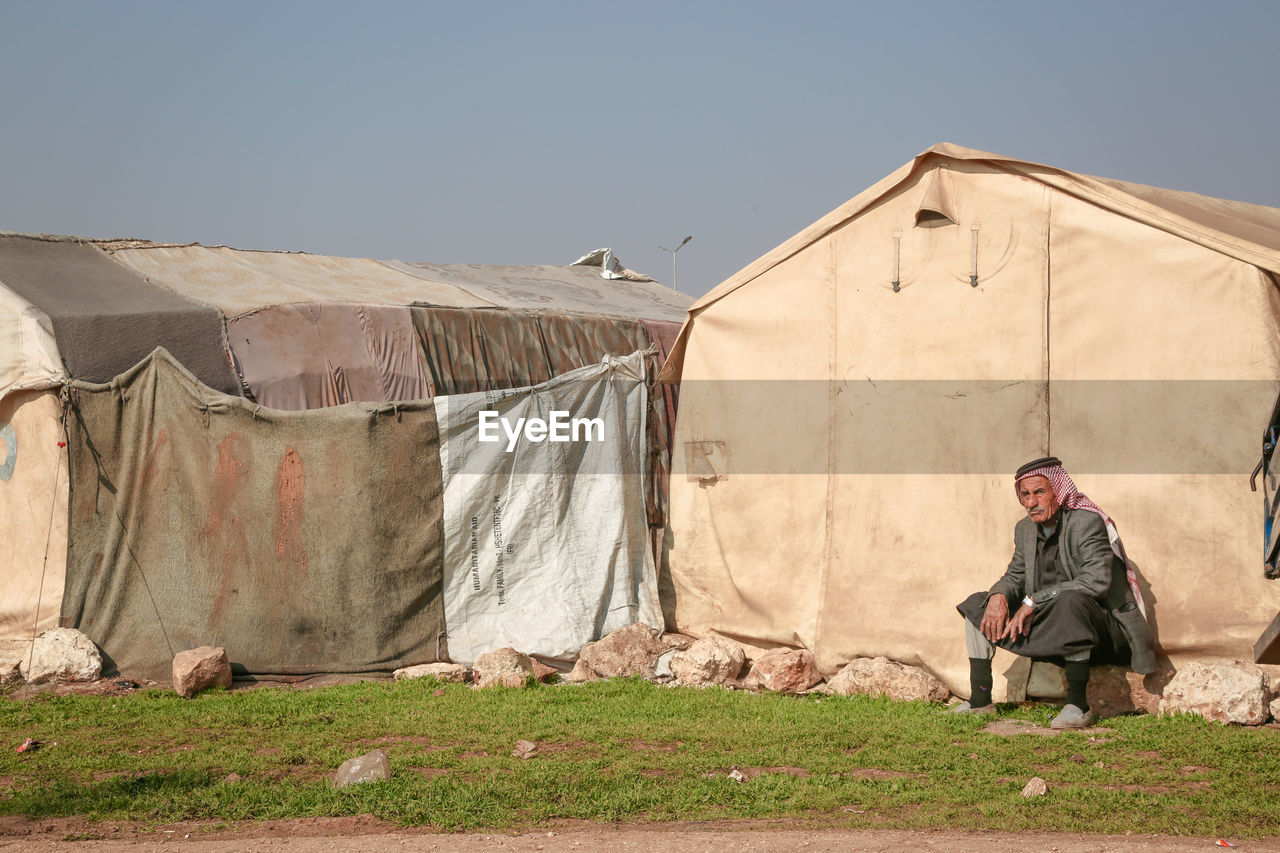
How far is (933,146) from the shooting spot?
6.75 m

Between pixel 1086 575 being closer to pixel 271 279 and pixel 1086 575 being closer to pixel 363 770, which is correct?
pixel 363 770

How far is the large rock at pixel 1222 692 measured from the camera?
5.40 meters

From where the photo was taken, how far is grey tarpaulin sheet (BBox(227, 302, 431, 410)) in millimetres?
8422

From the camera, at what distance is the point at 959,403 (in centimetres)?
672

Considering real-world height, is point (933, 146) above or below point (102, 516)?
above

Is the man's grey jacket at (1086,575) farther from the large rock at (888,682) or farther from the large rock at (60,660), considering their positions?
the large rock at (60,660)

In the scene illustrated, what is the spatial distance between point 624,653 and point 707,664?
0.61 m

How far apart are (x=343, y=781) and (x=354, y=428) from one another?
293cm

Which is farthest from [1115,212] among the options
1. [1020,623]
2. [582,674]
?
[582,674]

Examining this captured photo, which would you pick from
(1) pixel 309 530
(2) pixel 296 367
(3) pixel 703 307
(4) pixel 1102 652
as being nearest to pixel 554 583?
(1) pixel 309 530

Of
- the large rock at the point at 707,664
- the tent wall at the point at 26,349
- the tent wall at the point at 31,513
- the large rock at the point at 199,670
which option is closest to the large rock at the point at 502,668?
the large rock at the point at 707,664

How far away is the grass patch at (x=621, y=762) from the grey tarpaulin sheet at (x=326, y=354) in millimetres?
2586

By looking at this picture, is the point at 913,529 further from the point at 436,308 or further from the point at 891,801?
the point at 436,308

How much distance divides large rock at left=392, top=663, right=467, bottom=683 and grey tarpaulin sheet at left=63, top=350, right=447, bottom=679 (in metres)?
0.14
